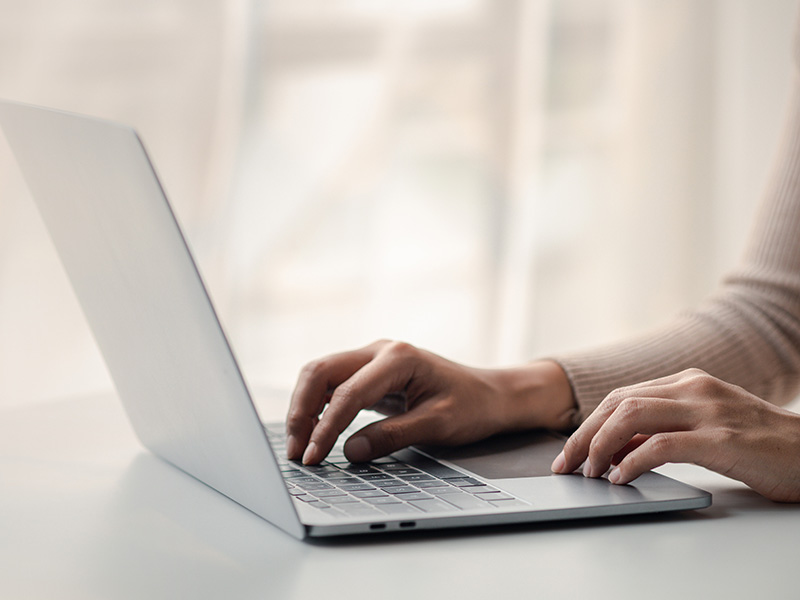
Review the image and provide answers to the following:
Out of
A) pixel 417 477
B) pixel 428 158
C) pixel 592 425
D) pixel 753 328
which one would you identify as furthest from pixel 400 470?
pixel 428 158

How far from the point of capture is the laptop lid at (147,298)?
45 centimetres

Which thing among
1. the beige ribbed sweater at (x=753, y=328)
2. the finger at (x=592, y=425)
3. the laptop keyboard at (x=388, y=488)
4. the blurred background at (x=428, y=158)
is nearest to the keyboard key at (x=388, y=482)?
the laptop keyboard at (x=388, y=488)

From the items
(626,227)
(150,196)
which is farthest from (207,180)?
(150,196)

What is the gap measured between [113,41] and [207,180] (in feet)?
1.20

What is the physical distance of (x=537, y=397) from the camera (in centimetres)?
74

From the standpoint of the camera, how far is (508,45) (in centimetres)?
236

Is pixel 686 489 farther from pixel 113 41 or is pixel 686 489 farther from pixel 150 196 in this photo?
pixel 113 41

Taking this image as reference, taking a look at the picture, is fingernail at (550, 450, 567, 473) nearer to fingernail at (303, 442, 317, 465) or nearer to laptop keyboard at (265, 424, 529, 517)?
laptop keyboard at (265, 424, 529, 517)

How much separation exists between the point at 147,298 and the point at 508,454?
28 centimetres

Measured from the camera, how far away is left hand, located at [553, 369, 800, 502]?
1.73ft

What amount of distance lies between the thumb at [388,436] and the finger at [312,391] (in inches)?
1.6

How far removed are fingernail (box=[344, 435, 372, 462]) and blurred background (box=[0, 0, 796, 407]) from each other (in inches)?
60.1

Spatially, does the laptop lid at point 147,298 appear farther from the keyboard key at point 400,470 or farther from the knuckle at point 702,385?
the knuckle at point 702,385

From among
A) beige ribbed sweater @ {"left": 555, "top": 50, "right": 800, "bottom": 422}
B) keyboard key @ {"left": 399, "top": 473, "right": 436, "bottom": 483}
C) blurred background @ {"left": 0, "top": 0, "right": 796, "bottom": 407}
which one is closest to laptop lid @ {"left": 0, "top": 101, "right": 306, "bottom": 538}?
keyboard key @ {"left": 399, "top": 473, "right": 436, "bottom": 483}
